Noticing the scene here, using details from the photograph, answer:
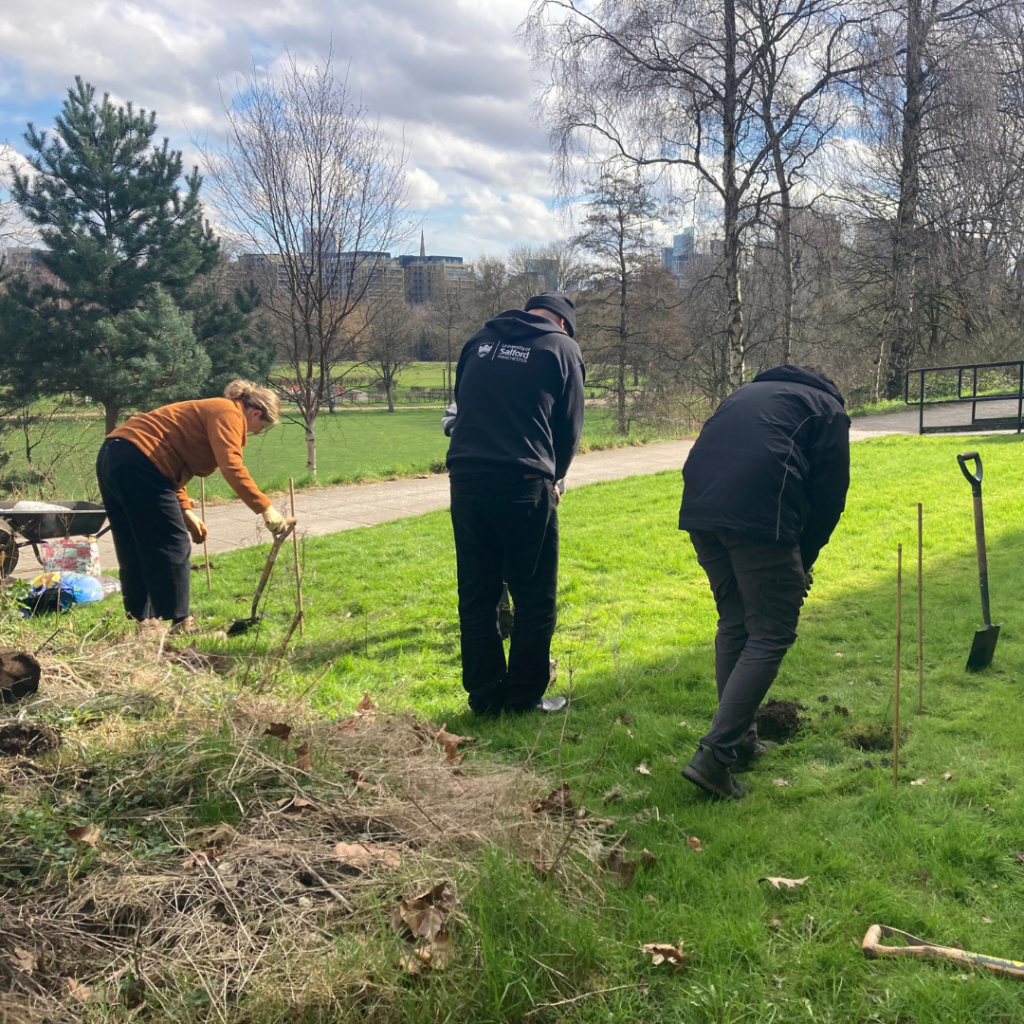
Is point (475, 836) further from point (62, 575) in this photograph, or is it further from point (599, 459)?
point (599, 459)

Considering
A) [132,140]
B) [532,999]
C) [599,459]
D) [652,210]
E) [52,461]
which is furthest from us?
[652,210]

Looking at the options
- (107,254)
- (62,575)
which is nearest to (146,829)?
(62,575)

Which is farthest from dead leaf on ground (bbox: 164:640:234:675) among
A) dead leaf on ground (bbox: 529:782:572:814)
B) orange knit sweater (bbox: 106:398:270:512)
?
dead leaf on ground (bbox: 529:782:572:814)

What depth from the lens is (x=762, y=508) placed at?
10.3 feet

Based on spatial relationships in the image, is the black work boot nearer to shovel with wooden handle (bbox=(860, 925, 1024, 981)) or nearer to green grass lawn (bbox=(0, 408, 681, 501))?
shovel with wooden handle (bbox=(860, 925, 1024, 981))

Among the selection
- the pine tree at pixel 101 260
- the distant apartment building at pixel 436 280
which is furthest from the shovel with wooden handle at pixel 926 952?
the distant apartment building at pixel 436 280

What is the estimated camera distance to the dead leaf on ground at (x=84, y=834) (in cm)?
247

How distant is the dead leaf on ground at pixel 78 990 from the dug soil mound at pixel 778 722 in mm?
2798

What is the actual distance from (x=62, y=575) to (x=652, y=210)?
980 inches

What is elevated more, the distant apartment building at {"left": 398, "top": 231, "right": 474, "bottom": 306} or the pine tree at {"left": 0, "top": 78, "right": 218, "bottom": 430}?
the distant apartment building at {"left": 398, "top": 231, "right": 474, "bottom": 306}

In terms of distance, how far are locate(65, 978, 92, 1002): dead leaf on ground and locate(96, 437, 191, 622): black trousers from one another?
10.8 feet

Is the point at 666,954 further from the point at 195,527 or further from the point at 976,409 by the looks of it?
the point at 976,409

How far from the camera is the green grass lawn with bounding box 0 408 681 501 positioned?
12984mm

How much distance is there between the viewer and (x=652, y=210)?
27422 mm
